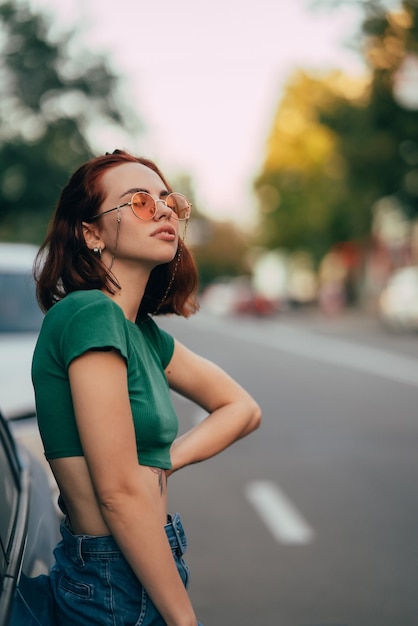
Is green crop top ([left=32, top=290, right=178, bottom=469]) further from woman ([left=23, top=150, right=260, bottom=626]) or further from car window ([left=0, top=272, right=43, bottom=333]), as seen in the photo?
car window ([left=0, top=272, right=43, bottom=333])

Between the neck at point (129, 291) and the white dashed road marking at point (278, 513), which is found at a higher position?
the neck at point (129, 291)

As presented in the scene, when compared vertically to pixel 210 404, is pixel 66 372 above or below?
above

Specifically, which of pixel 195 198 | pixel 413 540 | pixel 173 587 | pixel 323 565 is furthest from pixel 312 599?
pixel 195 198

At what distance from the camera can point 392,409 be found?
1226cm

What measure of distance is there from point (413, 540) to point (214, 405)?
146 inches

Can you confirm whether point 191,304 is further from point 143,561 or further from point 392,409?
point 392,409

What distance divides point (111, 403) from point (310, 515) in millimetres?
4817

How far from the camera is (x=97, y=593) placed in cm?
192

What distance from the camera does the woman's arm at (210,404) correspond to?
2.31 metres

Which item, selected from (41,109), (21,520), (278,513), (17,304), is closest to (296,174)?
(41,109)

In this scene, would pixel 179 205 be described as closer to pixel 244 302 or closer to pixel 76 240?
pixel 76 240

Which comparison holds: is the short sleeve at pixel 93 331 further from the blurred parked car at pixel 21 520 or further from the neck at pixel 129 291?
the blurred parked car at pixel 21 520

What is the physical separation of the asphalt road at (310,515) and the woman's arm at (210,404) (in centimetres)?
52

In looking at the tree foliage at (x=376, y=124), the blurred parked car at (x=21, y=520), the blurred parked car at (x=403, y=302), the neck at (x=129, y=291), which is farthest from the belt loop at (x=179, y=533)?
the blurred parked car at (x=403, y=302)
